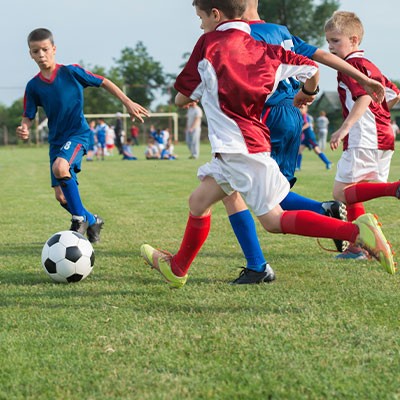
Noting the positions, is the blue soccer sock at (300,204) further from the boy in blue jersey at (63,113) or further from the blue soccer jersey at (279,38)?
the boy in blue jersey at (63,113)

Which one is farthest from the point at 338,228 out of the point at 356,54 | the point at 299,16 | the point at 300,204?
the point at 299,16

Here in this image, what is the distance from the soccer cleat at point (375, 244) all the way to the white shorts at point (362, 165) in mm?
1886

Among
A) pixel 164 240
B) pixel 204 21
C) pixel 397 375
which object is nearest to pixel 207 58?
pixel 204 21

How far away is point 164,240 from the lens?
6.04 m

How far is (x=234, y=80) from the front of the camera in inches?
134

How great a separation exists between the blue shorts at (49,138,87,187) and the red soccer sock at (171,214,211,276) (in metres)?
2.25

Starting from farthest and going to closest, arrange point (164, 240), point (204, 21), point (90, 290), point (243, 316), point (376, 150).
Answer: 1. point (164, 240)
2. point (376, 150)
3. point (90, 290)
4. point (204, 21)
5. point (243, 316)

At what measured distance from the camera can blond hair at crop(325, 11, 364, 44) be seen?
4.92 meters

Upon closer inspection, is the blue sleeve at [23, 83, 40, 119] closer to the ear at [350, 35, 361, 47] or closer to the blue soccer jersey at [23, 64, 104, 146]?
the blue soccer jersey at [23, 64, 104, 146]

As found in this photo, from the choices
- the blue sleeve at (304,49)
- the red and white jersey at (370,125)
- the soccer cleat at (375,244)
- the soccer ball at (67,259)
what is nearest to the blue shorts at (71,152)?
the soccer ball at (67,259)

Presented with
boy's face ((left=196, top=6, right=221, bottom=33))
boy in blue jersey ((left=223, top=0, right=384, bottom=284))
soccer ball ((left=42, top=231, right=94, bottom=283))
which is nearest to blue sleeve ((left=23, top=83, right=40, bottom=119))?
soccer ball ((left=42, top=231, right=94, bottom=283))

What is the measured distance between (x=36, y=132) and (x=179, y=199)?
45589mm

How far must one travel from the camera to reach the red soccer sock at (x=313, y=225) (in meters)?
3.35

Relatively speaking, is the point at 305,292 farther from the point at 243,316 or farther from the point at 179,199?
the point at 179,199
